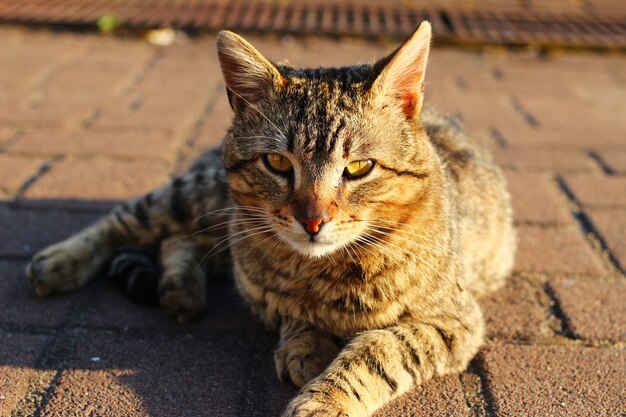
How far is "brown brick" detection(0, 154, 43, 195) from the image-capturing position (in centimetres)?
391

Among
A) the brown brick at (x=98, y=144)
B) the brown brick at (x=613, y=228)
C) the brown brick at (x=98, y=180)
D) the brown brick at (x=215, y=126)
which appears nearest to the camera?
the brown brick at (x=613, y=228)

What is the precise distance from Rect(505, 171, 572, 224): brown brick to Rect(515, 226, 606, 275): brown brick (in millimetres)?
118

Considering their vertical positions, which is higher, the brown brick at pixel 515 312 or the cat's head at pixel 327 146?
the cat's head at pixel 327 146

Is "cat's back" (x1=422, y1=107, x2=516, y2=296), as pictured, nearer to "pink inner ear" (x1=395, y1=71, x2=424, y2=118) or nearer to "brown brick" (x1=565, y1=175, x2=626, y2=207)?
"pink inner ear" (x1=395, y1=71, x2=424, y2=118)

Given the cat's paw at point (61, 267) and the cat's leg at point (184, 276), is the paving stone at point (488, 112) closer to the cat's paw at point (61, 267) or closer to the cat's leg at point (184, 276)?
the cat's leg at point (184, 276)

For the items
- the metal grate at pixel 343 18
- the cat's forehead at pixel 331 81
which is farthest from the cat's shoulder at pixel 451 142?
the metal grate at pixel 343 18

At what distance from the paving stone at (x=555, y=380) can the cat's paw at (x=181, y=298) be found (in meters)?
1.20

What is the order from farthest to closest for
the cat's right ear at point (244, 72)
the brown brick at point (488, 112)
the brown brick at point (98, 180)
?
1. the brown brick at point (488, 112)
2. the brown brick at point (98, 180)
3. the cat's right ear at point (244, 72)

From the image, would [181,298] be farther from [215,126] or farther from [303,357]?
[215,126]

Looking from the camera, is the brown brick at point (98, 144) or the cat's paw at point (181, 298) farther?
the brown brick at point (98, 144)

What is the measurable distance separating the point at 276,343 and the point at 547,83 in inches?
160

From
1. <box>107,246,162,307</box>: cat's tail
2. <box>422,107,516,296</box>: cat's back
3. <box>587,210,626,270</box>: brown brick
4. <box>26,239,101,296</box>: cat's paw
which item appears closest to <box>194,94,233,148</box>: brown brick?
<box>107,246,162,307</box>: cat's tail

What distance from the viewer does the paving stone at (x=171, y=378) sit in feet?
7.95

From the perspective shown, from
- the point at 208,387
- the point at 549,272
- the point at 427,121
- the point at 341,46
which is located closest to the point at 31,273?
the point at 208,387
